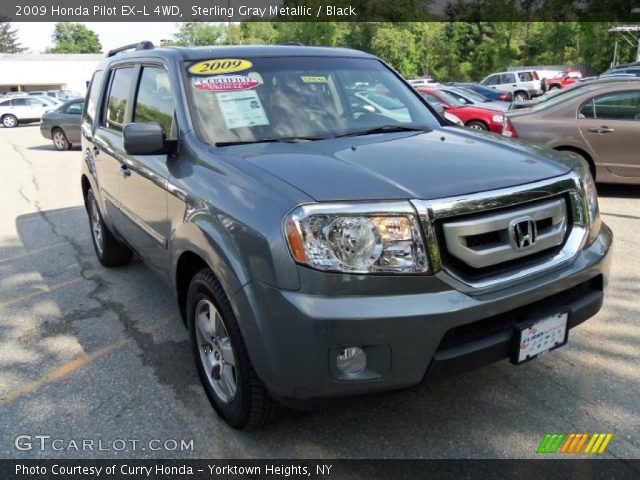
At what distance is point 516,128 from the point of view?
7.88 metres

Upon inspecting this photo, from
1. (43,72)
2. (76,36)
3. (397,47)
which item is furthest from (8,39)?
(397,47)

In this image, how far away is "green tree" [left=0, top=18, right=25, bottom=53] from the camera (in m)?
93.3

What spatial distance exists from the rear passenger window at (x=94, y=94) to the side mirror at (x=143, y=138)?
2335mm

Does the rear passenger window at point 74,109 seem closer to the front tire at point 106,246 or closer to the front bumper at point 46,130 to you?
the front bumper at point 46,130

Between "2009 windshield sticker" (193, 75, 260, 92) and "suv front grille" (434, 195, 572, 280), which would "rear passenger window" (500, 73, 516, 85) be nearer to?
"2009 windshield sticker" (193, 75, 260, 92)

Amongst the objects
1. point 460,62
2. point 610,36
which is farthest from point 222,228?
point 460,62

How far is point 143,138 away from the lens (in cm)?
299

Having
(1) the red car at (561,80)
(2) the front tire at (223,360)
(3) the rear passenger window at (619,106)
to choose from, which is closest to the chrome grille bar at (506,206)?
(2) the front tire at (223,360)

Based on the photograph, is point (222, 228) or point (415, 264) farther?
point (222, 228)

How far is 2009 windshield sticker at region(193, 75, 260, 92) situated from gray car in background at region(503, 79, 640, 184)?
5135 millimetres

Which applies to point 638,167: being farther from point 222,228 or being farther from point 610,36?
point 610,36

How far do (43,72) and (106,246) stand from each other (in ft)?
189

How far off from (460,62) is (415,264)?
63.3m

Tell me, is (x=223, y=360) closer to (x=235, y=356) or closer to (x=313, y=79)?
(x=235, y=356)
